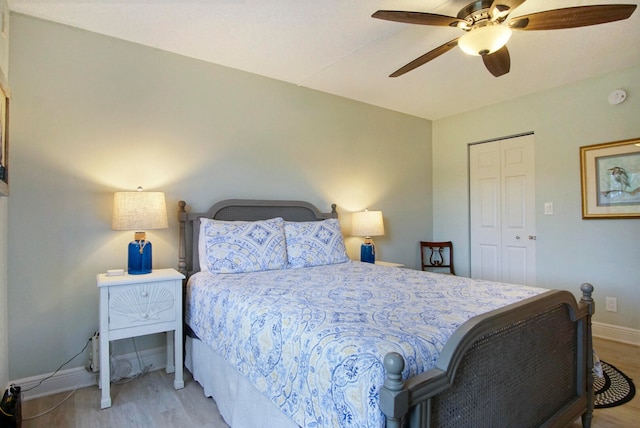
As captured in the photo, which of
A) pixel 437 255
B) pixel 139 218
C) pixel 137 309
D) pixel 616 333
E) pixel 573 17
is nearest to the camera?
pixel 573 17

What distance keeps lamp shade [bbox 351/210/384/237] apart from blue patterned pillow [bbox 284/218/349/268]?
1.85 ft

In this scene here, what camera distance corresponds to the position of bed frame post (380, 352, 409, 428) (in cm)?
93

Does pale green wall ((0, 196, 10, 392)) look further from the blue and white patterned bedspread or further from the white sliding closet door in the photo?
the white sliding closet door

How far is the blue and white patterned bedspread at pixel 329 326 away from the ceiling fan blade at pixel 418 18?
1465 mm

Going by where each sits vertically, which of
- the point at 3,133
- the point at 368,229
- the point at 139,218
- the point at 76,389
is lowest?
the point at 76,389

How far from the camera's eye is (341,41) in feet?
8.82

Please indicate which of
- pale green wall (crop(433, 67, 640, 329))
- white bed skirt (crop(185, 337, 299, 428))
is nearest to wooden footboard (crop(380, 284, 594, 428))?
white bed skirt (crop(185, 337, 299, 428))

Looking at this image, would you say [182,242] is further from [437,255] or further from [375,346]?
[437,255]

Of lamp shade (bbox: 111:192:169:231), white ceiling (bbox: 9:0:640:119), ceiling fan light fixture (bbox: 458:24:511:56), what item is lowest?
lamp shade (bbox: 111:192:169:231)

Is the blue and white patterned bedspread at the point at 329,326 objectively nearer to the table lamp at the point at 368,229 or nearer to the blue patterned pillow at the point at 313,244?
the blue patterned pillow at the point at 313,244

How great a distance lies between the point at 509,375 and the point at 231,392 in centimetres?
135

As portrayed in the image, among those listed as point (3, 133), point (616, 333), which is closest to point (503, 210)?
point (616, 333)

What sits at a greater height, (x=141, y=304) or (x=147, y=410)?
(x=141, y=304)

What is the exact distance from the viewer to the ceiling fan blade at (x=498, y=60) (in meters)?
2.20
